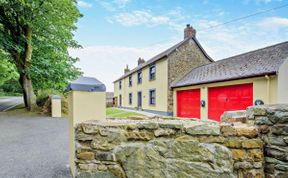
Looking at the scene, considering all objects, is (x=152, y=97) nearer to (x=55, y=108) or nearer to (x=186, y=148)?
(x=55, y=108)

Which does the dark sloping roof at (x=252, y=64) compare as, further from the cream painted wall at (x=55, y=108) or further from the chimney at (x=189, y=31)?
the cream painted wall at (x=55, y=108)

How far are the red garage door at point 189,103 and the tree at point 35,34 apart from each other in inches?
367

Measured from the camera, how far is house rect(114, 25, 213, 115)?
525 inches

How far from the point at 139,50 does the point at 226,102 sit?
50.6ft

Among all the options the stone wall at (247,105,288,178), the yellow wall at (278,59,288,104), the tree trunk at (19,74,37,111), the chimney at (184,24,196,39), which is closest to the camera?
the stone wall at (247,105,288,178)

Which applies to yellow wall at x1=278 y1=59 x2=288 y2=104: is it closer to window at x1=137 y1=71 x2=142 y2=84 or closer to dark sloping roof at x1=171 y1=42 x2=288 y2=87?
dark sloping roof at x1=171 y1=42 x2=288 y2=87

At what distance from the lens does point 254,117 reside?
6.79ft

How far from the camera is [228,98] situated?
9.16 metres

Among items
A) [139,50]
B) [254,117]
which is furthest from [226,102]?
[139,50]

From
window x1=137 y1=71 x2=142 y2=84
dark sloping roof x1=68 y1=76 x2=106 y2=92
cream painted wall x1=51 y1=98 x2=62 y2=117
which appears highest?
window x1=137 y1=71 x2=142 y2=84

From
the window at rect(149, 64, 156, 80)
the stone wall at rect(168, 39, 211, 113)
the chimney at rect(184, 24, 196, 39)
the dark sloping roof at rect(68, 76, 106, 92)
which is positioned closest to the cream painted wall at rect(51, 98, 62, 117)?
the stone wall at rect(168, 39, 211, 113)

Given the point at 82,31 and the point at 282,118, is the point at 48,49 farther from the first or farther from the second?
the point at 282,118

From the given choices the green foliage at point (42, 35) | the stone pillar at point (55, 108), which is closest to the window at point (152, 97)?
the green foliage at point (42, 35)

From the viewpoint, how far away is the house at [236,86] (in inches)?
300
